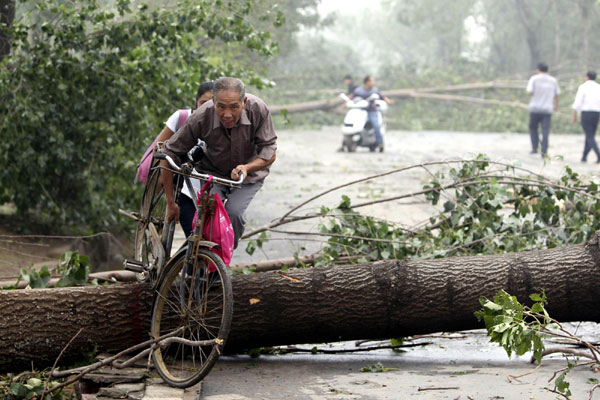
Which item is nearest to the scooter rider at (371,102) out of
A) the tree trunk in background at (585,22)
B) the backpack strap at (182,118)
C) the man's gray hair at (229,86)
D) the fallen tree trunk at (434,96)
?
the fallen tree trunk at (434,96)

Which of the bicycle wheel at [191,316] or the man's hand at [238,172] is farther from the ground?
the man's hand at [238,172]

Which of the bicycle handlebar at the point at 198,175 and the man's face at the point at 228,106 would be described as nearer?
the bicycle handlebar at the point at 198,175

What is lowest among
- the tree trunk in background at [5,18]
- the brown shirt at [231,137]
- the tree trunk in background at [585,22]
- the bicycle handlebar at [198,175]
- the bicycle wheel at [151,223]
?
the bicycle wheel at [151,223]

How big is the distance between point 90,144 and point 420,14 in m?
39.8

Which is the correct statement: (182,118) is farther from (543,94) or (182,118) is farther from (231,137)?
(543,94)

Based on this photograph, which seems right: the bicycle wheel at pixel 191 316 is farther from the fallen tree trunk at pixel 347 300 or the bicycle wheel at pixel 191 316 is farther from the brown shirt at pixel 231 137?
the brown shirt at pixel 231 137

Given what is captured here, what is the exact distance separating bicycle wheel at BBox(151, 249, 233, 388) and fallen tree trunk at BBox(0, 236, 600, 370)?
265 mm

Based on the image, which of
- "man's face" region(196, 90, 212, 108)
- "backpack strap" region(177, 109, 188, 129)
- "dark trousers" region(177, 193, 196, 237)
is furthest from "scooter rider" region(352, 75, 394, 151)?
"dark trousers" region(177, 193, 196, 237)

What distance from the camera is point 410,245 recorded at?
22.8 feet

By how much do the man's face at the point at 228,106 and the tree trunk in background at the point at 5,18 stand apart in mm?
4871

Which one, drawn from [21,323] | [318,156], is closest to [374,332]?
[21,323]

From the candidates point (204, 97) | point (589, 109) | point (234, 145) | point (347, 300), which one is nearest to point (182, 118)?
point (204, 97)

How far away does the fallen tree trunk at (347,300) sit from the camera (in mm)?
5363

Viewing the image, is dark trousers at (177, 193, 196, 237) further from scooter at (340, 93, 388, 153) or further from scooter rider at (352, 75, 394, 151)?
scooter rider at (352, 75, 394, 151)
